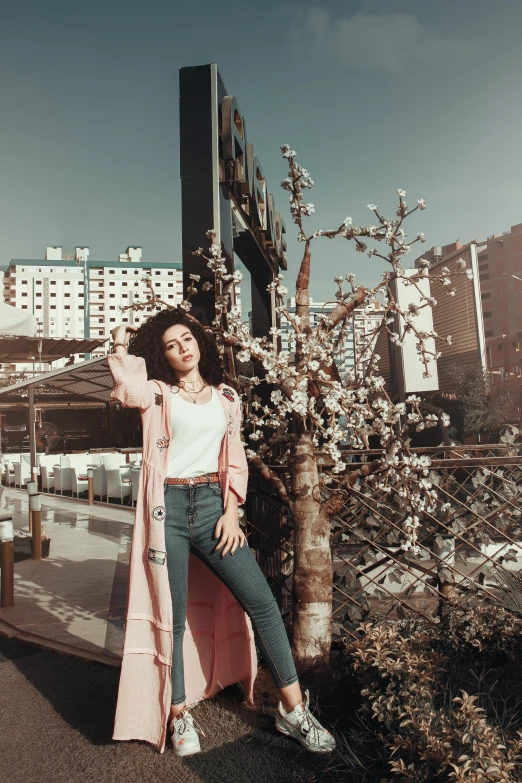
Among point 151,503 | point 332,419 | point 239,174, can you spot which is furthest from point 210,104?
point 151,503

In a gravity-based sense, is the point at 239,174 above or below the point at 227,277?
above

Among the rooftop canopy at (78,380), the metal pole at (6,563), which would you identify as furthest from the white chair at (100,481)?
the metal pole at (6,563)

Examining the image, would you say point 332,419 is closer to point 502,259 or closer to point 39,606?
point 39,606

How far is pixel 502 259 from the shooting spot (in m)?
80.6

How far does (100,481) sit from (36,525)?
4.97 meters

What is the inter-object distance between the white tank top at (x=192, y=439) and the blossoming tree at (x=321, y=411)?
34 centimetres

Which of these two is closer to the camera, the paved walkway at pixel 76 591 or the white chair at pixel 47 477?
the paved walkway at pixel 76 591

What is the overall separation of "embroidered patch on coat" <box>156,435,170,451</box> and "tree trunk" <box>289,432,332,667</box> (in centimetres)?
67

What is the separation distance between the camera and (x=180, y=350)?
2170 mm

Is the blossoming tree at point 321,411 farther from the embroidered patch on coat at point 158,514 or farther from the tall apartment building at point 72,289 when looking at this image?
the tall apartment building at point 72,289

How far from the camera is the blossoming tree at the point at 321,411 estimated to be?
7.69 ft

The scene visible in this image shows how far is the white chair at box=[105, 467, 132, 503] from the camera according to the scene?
9938 mm

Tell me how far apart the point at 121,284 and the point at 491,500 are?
116 metres

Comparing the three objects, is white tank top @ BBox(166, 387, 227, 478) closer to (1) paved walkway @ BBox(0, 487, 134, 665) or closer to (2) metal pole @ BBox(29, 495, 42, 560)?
(1) paved walkway @ BBox(0, 487, 134, 665)
